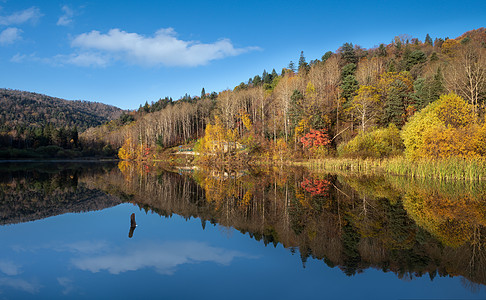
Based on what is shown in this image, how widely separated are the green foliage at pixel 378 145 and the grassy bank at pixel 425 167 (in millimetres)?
1029

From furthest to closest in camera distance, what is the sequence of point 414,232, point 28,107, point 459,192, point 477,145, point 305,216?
point 28,107, point 477,145, point 459,192, point 305,216, point 414,232

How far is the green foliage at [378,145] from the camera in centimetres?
2973

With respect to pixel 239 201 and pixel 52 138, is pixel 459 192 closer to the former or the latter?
pixel 239 201

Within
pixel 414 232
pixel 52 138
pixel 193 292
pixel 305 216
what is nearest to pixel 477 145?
pixel 414 232

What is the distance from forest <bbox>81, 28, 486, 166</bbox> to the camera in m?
24.0

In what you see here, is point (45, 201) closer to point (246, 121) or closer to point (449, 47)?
point (246, 121)

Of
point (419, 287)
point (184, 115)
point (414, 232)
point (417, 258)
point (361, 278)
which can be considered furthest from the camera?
point (184, 115)

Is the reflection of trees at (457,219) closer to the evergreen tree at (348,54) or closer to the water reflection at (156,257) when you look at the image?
the water reflection at (156,257)

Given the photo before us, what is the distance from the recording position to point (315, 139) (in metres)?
39.5

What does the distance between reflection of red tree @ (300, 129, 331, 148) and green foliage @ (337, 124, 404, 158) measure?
7.01 m

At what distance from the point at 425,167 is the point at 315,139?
61.1 ft

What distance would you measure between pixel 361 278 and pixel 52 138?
102 metres

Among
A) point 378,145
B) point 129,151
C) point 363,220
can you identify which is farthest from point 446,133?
point 129,151

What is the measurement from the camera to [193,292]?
5.49 metres
